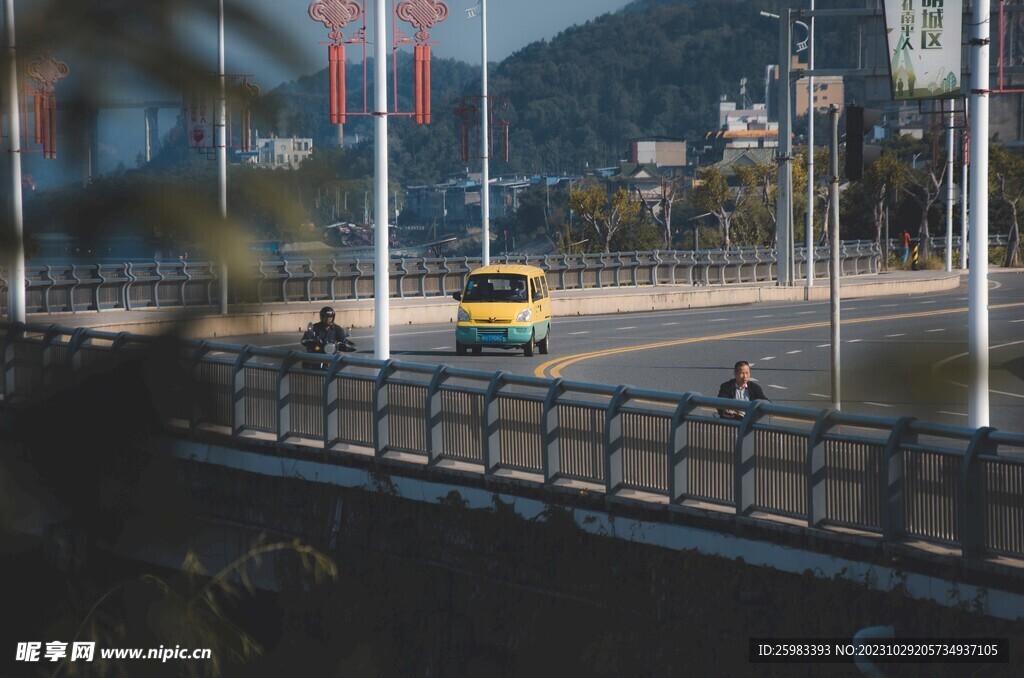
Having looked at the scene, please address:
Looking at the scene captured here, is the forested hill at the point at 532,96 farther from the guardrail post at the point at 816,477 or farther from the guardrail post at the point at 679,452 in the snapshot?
the guardrail post at the point at 679,452

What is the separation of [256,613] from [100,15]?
932 millimetres

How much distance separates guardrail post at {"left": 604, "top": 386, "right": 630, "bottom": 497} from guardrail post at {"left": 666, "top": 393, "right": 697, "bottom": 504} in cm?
47

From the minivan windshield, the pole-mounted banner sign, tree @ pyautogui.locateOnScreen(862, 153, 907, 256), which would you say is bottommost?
the minivan windshield

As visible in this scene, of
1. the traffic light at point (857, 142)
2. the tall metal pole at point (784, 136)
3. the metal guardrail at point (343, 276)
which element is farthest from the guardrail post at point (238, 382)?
the tall metal pole at point (784, 136)

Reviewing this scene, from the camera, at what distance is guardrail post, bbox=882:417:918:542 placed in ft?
30.8

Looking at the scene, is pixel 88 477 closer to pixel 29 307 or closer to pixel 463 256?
pixel 29 307

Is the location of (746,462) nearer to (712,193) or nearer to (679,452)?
(679,452)

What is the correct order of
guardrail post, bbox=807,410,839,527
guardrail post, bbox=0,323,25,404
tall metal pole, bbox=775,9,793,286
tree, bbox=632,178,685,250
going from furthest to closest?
1. tree, bbox=632,178,685,250
2. tall metal pole, bbox=775,9,793,286
3. guardrail post, bbox=807,410,839,527
4. guardrail post, bbox=0,323,25,404

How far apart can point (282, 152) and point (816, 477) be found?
9.15 m

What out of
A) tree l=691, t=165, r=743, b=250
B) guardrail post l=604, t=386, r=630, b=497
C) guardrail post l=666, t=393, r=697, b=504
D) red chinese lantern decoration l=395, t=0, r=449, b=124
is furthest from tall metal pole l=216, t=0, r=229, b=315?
tree l=691, t=165, r=743, b=250

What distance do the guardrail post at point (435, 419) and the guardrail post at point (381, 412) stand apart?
54 centimetres

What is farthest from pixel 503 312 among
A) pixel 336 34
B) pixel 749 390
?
pixel 336 34

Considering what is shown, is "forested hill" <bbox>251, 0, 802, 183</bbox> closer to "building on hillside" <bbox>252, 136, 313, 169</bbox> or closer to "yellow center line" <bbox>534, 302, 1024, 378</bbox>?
"building on hillside" <bbox>252, 136, 313, 169</bbox>

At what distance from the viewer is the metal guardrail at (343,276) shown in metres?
1.36
